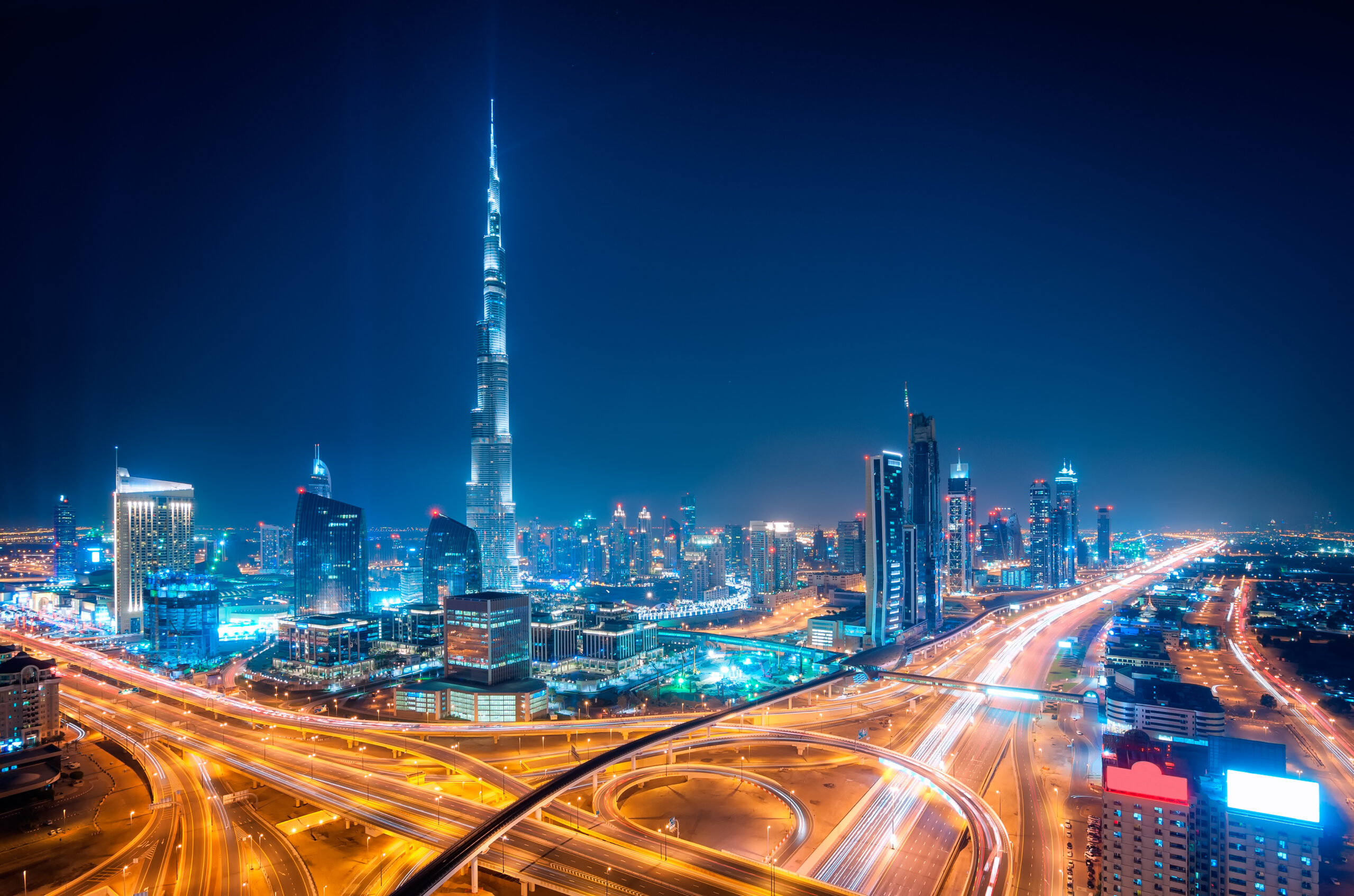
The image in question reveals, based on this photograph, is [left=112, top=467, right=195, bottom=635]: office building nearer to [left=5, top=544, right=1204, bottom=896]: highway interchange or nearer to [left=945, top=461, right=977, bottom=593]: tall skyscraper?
[left=5, top=544, right=1204, bottom=896]: highway interchange

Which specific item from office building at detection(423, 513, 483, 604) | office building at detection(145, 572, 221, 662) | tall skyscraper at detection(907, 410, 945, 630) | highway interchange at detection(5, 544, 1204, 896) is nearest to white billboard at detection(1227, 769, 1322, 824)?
highway interchange at detection(5, 544, 1204, 896)

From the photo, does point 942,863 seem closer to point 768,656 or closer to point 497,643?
point 497,643

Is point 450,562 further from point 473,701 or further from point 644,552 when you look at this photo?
point 644,552

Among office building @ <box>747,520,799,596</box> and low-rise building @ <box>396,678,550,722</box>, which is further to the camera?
office building @ <box>747,520,799,596</box>

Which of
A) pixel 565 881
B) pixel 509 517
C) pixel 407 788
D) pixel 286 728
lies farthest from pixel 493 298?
pixel 565 881

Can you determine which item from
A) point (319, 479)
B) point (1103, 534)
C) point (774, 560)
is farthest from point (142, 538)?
point (1103, 534)

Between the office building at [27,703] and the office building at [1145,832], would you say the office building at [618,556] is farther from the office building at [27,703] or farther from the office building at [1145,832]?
the office building at [1145,832]

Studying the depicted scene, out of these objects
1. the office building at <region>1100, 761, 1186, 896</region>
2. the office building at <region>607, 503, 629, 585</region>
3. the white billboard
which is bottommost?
the office building at <region>607, 503, 629, 585</region>

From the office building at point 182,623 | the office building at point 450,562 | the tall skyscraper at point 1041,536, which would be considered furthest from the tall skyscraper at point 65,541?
the tall skyscraper at point 1041,536
